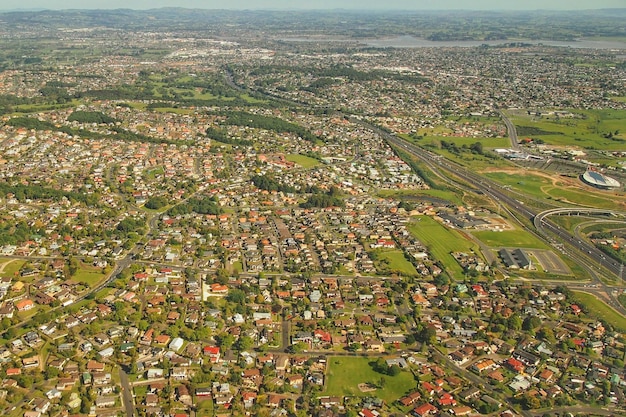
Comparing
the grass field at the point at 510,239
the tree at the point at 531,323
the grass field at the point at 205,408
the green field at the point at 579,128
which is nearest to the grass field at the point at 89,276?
the grass field at the point at 205,408

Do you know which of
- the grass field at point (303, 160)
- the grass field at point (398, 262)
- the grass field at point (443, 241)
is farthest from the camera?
the grass field at point (303, 160)

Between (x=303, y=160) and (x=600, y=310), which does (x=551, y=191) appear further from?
(x=303, y=160)

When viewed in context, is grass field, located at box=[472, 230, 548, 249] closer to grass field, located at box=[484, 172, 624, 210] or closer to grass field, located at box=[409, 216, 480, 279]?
grass field, located at box=[409, 216, 480, 279]

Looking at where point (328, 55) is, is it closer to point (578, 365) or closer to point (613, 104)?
point (613, 104)

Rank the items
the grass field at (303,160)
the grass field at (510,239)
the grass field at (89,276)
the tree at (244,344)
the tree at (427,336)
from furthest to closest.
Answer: the grass field at (303,160)
the grass field at (510,239)
the grass field at (89,276)
the tree at (427,336)
the tree at (244,344)

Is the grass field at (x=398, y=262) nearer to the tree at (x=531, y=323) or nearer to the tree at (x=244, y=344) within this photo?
the tree at (x=531, y=323)

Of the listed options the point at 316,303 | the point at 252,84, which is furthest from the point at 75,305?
the point at 252,84
